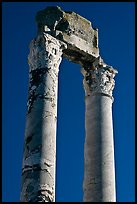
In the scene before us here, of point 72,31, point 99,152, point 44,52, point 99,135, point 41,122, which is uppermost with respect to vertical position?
point 72,31

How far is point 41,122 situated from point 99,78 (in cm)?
472

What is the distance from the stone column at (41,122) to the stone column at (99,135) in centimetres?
218

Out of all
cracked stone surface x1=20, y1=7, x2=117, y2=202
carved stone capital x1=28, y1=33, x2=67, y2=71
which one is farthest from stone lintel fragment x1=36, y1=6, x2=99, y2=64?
carved stone capital x1=28, y1=33, x2=67, y2=71

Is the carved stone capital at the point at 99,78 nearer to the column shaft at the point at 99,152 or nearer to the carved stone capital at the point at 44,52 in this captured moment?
the column shaft at the point at 99,152

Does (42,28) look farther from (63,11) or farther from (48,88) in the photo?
(48,88)

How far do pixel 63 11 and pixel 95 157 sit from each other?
20.2 feet

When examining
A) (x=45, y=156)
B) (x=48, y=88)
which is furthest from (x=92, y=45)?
(x=45, y=156)

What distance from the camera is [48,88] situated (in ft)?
56.8

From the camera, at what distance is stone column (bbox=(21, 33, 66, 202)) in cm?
1529

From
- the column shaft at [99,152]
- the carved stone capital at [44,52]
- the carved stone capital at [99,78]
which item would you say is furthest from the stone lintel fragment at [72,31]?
the column shaft at [99,152]

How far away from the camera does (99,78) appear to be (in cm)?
2023

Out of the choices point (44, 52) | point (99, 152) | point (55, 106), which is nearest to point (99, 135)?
point (99, 152)

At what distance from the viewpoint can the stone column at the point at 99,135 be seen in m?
17.5

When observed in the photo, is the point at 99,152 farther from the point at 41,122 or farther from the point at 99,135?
the point at 41,122
